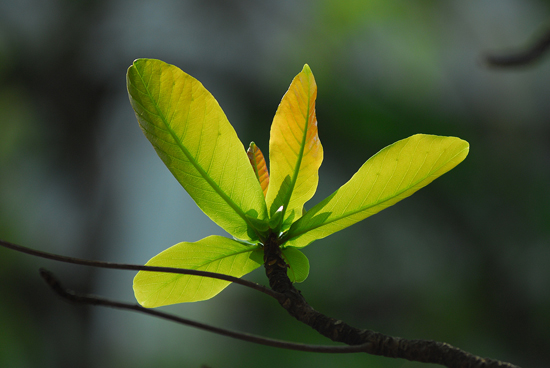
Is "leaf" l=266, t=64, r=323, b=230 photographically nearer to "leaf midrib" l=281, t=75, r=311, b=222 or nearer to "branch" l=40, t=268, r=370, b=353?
"leaf midrib" l=281, t=75, r=311, b=222

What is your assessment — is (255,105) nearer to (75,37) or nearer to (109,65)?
(109,65)

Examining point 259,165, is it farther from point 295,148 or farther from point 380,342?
point 380,342

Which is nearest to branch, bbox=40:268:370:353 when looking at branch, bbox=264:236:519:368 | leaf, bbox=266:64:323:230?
branch, bbox=264:236:519:368

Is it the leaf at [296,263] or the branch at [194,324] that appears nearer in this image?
the branch at [194,324]

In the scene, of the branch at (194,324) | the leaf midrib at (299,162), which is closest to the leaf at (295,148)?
the leaf midrib at (299,162)

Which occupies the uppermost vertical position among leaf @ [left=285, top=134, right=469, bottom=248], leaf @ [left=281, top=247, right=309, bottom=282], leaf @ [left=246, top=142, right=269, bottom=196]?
leaf @ [left=246, top=142, right=269, bottom=196]

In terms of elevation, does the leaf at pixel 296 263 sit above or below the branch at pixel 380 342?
above

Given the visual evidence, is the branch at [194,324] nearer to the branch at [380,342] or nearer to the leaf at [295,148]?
the branch at [380,342]
